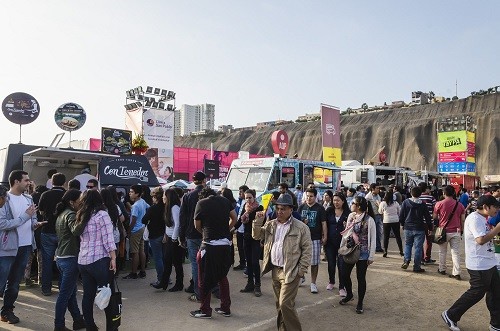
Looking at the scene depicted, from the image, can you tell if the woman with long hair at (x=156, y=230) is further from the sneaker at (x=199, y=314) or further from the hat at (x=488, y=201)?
the hat at (x=488, y=201)

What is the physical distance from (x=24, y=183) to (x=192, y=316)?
300 cm

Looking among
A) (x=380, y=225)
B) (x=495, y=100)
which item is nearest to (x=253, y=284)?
(x=380, y=225)

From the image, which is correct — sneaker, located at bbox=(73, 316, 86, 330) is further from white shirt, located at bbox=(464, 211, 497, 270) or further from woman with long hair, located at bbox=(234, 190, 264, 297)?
white shirt, located at bbox=(464, 211, 497, 270)

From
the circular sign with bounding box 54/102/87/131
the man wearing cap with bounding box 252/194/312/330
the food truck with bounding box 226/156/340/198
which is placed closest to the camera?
the man wearing cap with bounding box 252/194/312/330

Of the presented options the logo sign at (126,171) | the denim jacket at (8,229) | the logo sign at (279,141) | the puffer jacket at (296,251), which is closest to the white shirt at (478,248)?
the puffer jacket at (296,251)

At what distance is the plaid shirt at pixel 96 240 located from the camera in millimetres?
4609

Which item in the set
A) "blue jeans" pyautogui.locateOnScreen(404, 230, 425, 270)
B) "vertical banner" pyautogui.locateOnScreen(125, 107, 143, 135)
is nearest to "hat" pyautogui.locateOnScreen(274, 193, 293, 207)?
"blue jeans" pyautogui.locateOnScreen(404, 230, 425, 270)

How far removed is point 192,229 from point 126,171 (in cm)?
403

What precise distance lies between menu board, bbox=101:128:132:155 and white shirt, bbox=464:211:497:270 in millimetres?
24407

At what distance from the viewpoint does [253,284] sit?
23.8 feet

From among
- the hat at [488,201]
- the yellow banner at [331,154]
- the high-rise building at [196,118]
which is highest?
the high-rise building at [196,118]

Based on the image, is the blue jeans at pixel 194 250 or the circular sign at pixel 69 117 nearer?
the blue jeans at pixel 194 250

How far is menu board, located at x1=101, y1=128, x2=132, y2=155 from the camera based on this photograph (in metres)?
27.4

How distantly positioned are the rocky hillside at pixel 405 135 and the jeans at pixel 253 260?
59957 millimetres
